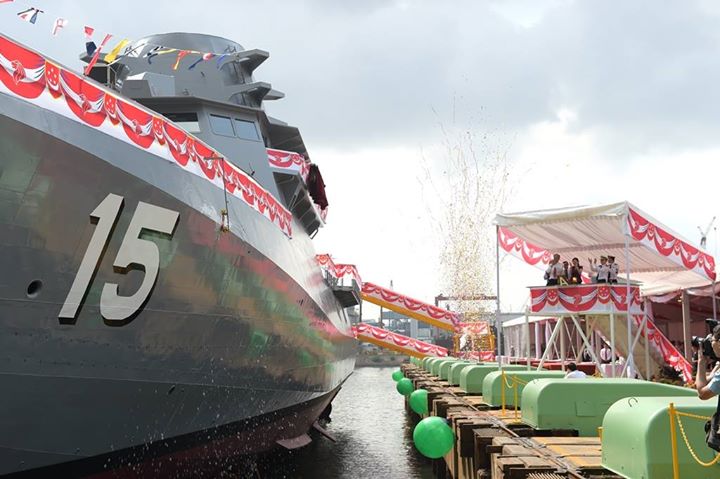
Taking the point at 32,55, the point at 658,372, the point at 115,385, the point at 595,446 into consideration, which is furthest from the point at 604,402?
the point at 658,372

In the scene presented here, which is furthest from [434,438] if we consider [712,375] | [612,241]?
[612,241]

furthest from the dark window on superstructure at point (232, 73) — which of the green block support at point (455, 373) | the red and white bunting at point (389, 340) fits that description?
the red and white bunting at point (389, 340)

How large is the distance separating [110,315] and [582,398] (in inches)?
276

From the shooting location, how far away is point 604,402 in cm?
1040

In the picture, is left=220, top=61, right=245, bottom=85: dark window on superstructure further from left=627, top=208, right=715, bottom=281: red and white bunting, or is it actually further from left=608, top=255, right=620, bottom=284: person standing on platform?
left=608, top=255, right=620, bottom=284: person standing on platform

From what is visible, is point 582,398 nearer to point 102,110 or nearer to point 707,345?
point 707,345

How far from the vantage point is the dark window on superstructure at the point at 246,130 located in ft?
54.2

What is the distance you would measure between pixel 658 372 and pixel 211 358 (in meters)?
14.6

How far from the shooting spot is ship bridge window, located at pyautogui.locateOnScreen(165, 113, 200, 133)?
16.1m

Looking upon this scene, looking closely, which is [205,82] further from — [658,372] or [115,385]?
[658,372]

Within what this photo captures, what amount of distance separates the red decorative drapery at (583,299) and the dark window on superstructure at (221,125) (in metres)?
8.52

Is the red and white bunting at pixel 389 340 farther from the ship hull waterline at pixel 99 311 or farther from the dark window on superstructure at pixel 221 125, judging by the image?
the ship hull waterline at pixel 99 311

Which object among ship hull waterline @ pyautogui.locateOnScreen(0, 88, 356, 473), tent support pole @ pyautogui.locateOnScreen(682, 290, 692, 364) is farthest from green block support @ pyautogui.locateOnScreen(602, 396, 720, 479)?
tent support pole @ pyautogui.locateOnScreen(682, 290, 692, 364)

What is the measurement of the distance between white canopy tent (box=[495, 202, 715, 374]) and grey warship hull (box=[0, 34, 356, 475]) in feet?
24.9
